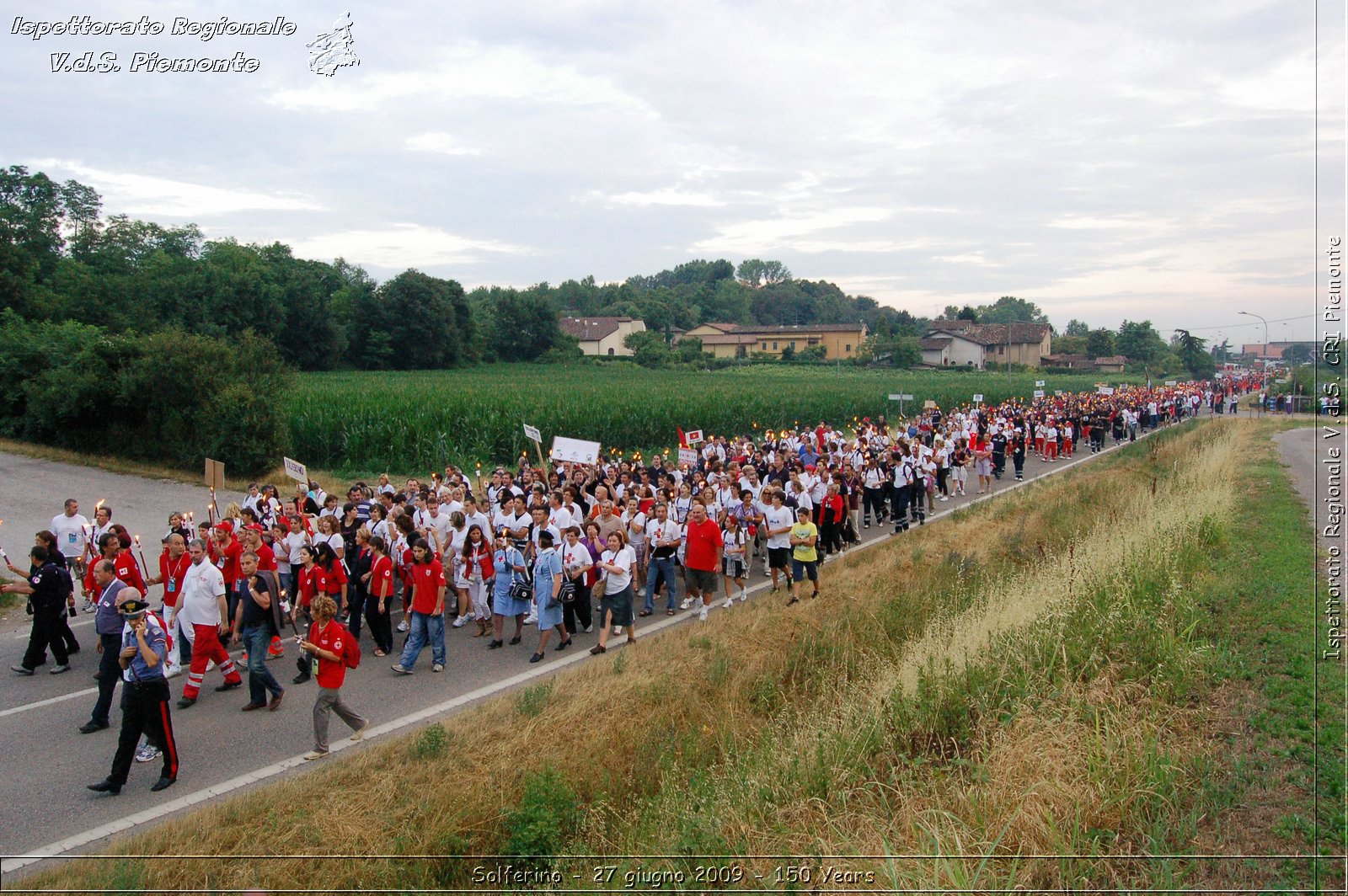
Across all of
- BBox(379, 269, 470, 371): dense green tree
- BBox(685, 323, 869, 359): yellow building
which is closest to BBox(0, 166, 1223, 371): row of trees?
BBox(379, 269, 470, 371): dense green tree

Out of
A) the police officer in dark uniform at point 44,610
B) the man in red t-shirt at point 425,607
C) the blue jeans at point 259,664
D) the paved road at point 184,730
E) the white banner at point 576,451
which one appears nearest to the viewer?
the paved road at point 184,730

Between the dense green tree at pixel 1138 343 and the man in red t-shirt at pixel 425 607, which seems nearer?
the man in red t-shirt at pixel 425 607

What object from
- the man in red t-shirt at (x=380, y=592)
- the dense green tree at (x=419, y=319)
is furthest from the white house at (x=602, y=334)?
the man in red t-shirt at (x=380, y=592)

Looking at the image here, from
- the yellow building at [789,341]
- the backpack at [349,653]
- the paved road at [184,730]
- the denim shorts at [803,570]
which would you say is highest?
the yellow building at [789,341]

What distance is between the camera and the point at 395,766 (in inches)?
278

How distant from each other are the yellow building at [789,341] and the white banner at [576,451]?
84.9 m

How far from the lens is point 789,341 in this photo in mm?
106000

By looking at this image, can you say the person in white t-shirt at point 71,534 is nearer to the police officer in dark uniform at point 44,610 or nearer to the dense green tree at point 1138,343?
the police officer in dark uniform at point 44,610

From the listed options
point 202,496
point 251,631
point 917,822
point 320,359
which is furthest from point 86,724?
point 320,359

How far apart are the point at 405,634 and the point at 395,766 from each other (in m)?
4.60

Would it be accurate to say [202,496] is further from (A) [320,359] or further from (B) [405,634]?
(A) [320,359]

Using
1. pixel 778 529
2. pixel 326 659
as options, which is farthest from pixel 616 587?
pixel 326 659

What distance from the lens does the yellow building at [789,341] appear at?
4131 inches

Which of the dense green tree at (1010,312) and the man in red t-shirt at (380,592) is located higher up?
the dense green tree at (1010,312)
